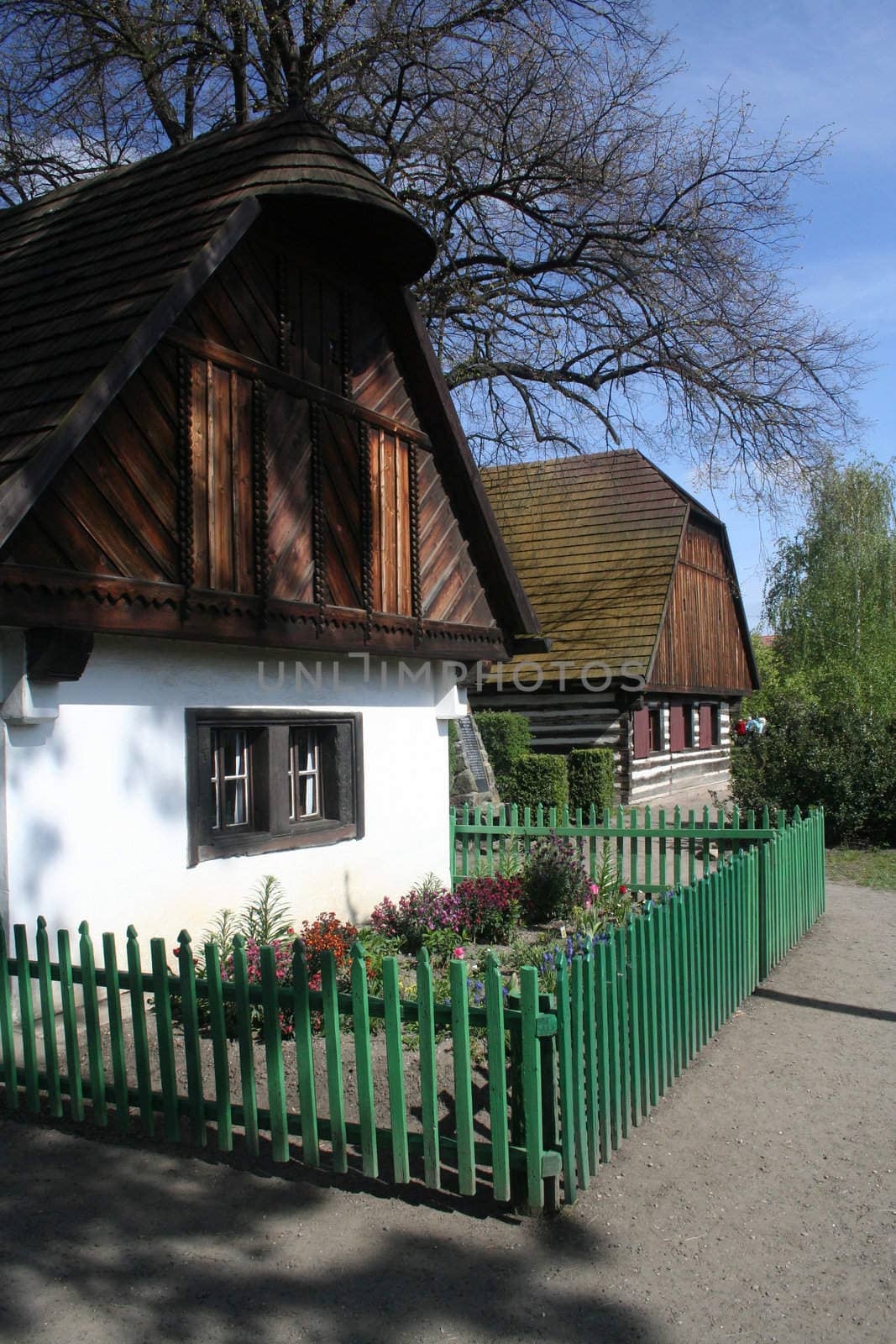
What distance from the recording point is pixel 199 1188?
15.1 ft

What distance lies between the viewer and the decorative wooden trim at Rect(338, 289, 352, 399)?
8.67 meters

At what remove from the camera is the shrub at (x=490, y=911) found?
31.0 ft

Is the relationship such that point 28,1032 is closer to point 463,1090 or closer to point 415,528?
point 463,1090

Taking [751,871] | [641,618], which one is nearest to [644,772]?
[641,618]

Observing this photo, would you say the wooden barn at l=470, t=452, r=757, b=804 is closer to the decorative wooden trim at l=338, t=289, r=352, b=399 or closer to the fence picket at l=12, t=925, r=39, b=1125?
the decorative wooden trim at l=338, t=289, r=352, b=399

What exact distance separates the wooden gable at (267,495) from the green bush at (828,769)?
7894 millimetres

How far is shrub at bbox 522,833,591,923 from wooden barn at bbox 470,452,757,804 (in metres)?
9.12

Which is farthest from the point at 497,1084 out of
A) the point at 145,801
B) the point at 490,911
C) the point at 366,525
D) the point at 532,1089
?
the point at 366,525

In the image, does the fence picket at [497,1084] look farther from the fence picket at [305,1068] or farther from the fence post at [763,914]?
the fence post at [763,914]

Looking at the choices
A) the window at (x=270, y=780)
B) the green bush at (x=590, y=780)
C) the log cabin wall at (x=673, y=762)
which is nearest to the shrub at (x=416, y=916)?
the window at (x=270, y=780)

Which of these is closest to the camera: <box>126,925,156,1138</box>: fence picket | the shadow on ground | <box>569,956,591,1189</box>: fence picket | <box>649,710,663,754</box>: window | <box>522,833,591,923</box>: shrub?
the shadow on ground

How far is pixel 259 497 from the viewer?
754 centimetres

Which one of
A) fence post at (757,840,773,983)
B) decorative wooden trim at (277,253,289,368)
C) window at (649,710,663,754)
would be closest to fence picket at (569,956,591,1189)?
fence post at (757,840,773,983)

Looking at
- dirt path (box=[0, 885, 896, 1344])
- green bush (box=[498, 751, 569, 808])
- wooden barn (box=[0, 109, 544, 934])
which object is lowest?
dirt path (box=[0, 885, 896, 1344])
